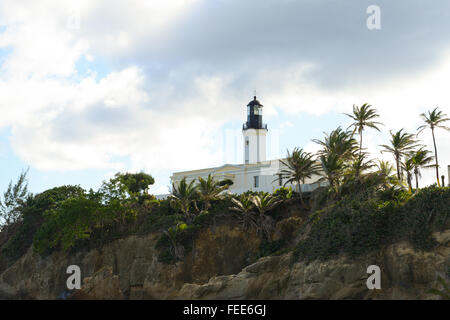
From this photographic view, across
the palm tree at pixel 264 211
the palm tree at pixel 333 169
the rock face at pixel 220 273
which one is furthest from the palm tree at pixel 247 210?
the palm tree at pixel 333 169

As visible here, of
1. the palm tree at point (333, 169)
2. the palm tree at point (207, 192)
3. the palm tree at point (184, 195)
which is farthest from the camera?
the palm tree at point (207, 192)

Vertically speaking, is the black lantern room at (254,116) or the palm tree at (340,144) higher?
the black lantern room at (254,116)

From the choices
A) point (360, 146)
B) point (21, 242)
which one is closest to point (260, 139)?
point (360, 146)

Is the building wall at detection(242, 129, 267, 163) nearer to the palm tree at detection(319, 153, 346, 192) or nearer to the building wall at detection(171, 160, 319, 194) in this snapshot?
the building wall at detection(171, 160, 319, 194)

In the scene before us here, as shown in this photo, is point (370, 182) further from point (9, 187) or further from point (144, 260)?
point (9, 187)

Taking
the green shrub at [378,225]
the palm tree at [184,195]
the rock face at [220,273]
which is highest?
the palm tree at [184,195]

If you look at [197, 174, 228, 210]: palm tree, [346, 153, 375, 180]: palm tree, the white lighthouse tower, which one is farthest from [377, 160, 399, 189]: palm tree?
the white lighthouse tower

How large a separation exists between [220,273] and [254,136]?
30.6m

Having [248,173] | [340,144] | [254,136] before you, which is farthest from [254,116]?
[340,144]

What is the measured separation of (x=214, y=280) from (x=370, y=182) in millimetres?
12580

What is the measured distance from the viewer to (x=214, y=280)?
30547mm

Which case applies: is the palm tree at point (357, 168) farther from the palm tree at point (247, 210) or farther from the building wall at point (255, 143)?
the building wall at point (255, 143)

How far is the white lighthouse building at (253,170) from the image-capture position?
154ft

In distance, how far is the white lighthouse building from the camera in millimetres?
47050
